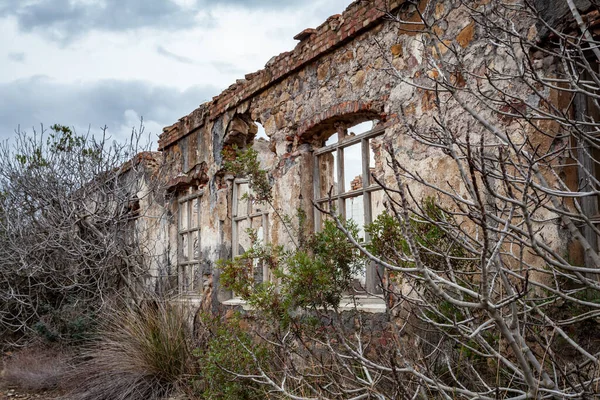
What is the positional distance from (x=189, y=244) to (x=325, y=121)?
11.8ft

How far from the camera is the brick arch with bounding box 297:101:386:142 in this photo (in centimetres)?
467

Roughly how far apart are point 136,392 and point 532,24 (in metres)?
4.47

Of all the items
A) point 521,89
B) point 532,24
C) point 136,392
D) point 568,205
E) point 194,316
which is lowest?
point 136,392

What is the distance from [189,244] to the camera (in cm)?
799

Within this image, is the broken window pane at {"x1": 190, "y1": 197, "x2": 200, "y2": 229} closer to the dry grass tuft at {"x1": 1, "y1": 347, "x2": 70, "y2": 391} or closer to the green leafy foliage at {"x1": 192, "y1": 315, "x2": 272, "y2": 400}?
the dry grass tuft at {"x1": 1, "y1": 347, "x2": 70, "y2": 391}

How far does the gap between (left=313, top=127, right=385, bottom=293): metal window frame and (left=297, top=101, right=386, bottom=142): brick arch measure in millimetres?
145

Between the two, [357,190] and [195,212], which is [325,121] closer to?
[357,190]

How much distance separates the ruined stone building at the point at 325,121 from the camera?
392 cm

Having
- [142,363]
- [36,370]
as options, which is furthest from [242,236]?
[36,370]

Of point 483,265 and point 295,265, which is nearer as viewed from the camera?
point 483,265

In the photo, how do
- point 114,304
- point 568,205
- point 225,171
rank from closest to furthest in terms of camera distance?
point 568,205 → point 225,171 → point 114,304

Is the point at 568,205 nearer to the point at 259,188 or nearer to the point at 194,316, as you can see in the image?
the point at 259,188

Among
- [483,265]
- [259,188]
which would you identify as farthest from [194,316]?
[483,265]

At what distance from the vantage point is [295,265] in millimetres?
4219
